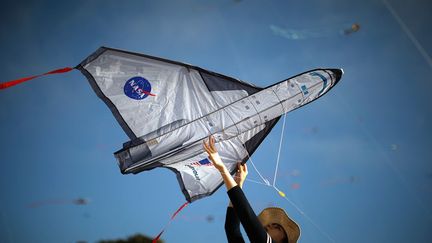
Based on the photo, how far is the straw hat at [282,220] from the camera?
201 cm

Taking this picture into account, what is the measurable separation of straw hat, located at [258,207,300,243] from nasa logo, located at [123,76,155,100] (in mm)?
3288

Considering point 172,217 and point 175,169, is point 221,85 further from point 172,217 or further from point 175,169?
point 172,217

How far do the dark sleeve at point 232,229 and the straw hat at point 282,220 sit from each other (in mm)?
255

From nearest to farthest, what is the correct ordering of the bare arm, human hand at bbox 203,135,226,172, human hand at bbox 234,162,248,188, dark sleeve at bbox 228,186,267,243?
dark sleeve at bbox 228,186,267,243
the bare arm
human hand at bbox 203,135,226,172
human hand at bbox 234,162,248,188

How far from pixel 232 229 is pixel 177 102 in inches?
125

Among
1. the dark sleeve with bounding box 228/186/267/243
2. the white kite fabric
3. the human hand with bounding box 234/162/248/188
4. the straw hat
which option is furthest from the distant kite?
the dark sleeve with bounding box 228/186/267/243

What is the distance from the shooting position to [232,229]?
202cm

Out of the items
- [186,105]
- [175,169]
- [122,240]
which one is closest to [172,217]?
[175,169]

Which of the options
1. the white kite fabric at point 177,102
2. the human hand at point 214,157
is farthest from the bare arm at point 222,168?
the white kite fabric at point 177,102

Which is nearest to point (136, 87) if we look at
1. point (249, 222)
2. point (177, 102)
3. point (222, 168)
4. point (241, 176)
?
point (177, 102)

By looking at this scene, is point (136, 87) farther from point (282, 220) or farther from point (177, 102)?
point (282, 220)

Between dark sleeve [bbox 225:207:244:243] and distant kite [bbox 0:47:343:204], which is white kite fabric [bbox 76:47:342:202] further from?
dark sleeve [bbox 225:207:244:243]

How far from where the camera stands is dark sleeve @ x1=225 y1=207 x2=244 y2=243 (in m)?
2.01

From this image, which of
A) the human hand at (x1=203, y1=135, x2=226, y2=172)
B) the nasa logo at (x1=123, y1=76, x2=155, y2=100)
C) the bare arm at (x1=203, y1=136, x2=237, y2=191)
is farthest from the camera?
the nasa logo at (x1=123, y1=76, x2=155, y2=100)
